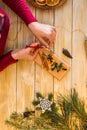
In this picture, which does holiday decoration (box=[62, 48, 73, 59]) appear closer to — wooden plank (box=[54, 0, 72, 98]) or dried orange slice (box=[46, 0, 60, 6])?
wooden plank (box=[54, 0, 72, 98])

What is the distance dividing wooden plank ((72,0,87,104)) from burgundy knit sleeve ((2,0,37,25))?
0.19 meters

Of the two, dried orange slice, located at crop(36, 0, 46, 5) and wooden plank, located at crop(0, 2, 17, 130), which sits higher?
dried orange slice, located at crop(36, 0, 46, 5)

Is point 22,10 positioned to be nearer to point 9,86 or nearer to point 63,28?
point 63,28

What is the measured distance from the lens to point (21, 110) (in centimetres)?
131

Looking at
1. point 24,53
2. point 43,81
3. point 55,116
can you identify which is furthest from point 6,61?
point 55,116

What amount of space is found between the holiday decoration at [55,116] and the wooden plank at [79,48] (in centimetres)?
5

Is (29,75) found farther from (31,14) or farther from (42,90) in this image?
(31,14)

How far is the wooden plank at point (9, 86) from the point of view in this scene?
128 centimetres

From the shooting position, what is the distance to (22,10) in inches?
47.1

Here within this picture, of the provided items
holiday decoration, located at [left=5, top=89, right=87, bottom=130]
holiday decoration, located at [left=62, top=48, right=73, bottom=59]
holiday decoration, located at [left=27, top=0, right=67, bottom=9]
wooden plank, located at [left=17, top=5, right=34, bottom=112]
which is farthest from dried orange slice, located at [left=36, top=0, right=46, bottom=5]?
holiday decoration, located at [left=5, top=89, right=87, bottom=130]

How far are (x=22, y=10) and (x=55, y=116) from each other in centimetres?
44

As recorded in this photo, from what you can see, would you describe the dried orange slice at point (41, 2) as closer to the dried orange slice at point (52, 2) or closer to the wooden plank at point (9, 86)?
the dried orange slice at point (52, 2)

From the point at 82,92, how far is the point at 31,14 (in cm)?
39

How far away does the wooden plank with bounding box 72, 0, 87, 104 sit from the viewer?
50.3 inches
